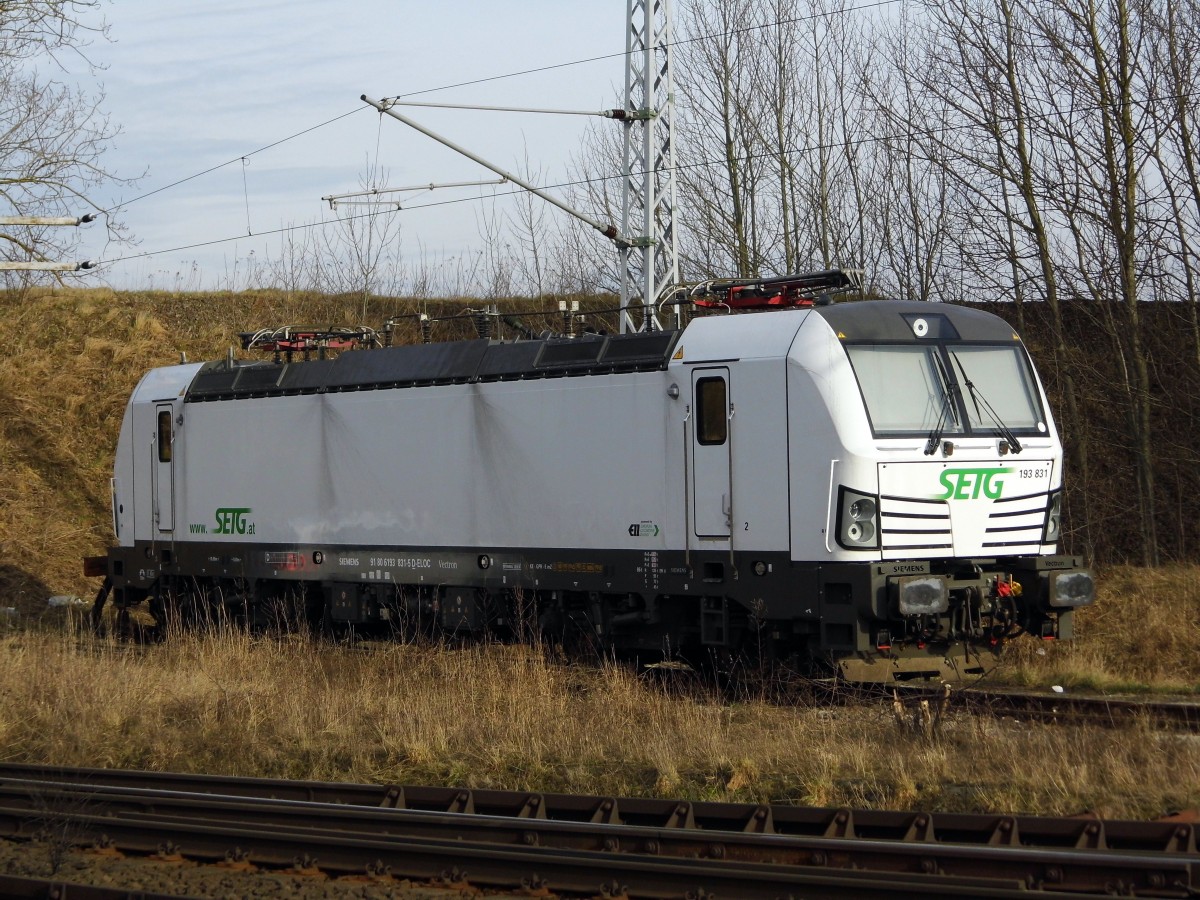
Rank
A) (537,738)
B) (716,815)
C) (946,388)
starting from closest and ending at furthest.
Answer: (716,815) < (537,738) < (946,388)

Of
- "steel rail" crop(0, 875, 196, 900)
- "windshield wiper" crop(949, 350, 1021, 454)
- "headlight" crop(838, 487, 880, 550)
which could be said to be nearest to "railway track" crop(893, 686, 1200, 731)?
"headlight" crop(838, 487, 880, 550)

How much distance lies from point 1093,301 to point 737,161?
867 centimetres

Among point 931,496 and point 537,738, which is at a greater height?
point 931,496

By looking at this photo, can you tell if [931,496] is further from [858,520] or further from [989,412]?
[989,412]

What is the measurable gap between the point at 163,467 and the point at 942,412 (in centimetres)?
1096

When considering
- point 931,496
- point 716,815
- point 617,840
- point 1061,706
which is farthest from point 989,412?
point 617,840

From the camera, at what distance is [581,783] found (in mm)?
8984

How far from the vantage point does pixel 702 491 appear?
478 inches

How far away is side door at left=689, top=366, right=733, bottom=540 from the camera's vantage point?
1195 cm

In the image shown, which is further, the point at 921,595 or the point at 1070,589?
the point at 1070,589

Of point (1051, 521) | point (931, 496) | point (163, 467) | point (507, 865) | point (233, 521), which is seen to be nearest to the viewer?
point (507, 865)

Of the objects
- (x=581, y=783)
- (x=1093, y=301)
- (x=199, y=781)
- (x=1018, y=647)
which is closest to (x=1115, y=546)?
(x=1093, y=301)

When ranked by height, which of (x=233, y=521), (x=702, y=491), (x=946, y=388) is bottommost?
(x=233, y=521)

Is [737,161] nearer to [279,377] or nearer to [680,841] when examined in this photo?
[279,377]
